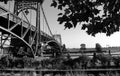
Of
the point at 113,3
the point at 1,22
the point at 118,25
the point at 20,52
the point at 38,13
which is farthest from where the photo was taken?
the point at 38,13

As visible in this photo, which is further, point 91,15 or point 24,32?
point 24,32

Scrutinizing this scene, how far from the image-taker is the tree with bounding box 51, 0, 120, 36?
236 cm

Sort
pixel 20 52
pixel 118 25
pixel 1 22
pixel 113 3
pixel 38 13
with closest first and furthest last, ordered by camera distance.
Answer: pixel 113 3
pixel 118 25
pixel 1 22
pixel 20 52
pixel 38 13

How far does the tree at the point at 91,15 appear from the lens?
2.36m

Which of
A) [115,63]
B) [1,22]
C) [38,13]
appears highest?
[38,13]

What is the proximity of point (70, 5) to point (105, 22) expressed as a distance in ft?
2.06

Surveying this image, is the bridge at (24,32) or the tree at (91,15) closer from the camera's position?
the tree at (91,15)

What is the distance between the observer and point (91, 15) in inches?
97.4

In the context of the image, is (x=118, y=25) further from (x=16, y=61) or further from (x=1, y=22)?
(x=16, y=61)

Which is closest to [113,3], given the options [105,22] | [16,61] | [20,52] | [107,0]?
[107,0]

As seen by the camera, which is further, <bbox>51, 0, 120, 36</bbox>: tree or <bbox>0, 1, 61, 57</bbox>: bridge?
<bbox>0, 1, 61, 57</bbox>: bridge

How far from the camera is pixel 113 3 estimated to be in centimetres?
227

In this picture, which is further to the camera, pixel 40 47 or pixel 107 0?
pixel 40 47

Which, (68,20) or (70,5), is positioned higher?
(70,5)
